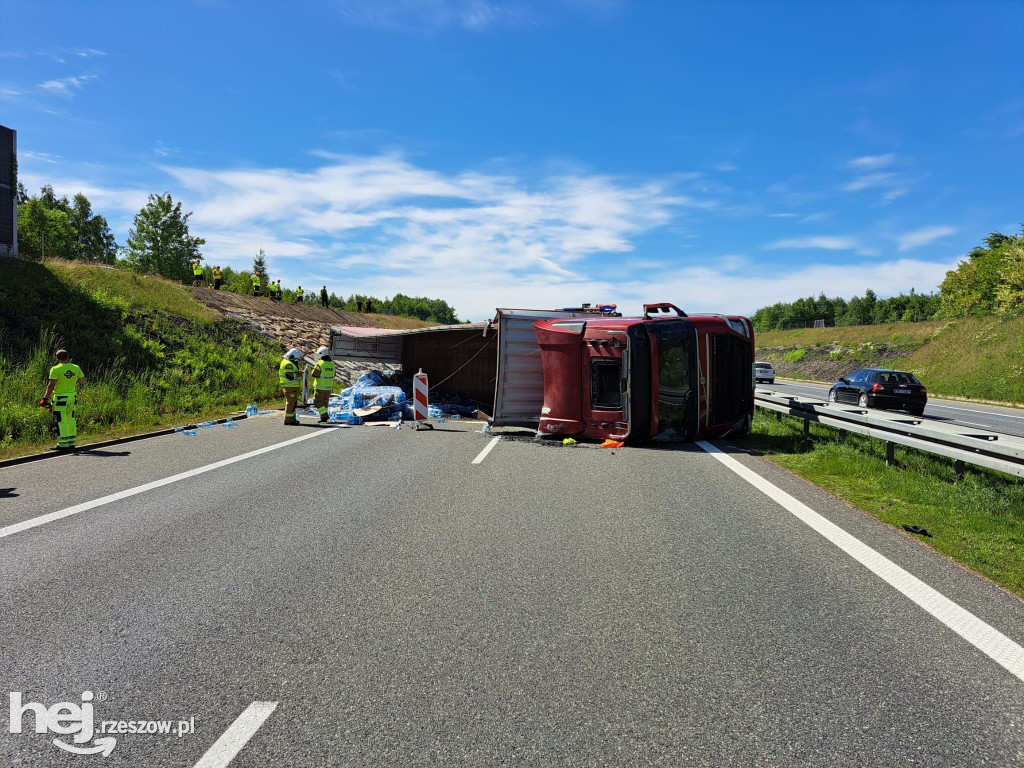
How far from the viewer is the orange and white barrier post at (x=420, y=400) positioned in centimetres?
1575

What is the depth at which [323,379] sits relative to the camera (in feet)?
53.5

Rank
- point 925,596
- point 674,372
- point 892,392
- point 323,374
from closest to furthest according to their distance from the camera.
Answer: point 925,596 < point 674,372 < point 323,374 < point 892,392

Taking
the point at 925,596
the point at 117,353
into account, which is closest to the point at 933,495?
the point at 925,596

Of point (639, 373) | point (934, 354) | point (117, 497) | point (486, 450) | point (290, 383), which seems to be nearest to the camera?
point (117, 497)

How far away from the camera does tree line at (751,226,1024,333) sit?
144 feet

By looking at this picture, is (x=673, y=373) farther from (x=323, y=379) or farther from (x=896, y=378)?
(x=896, y=378)

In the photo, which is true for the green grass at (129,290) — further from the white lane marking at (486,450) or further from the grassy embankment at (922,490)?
the grassy embankment at (922,490)

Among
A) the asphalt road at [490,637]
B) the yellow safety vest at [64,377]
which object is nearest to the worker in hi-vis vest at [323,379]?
the yellow safety vest at [64,377]

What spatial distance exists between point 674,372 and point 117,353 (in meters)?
16.5

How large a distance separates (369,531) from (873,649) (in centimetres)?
398

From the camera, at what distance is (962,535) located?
560 centimetres

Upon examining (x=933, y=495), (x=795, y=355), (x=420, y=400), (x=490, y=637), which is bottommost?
(x=490, y=637)

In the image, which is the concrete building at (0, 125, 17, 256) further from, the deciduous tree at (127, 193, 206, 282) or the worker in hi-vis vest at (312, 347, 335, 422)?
the deciduous tree at (127, 193, 206, 282)

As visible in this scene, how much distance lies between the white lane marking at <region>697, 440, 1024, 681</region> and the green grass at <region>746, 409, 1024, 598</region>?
2.02ft
